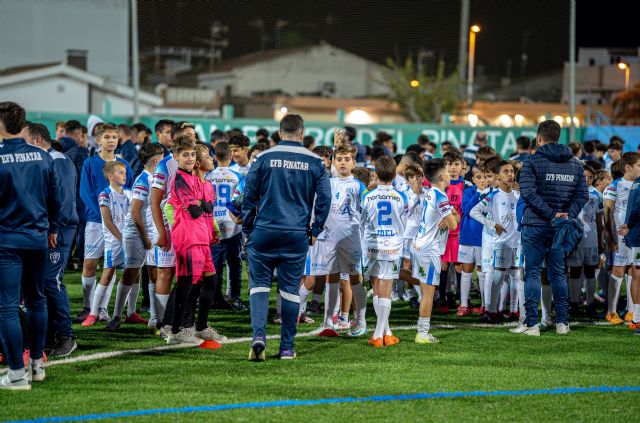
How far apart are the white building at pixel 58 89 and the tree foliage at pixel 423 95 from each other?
16.7m

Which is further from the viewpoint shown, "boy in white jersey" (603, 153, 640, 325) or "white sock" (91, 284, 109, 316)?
"boy in white jersey" (603, 153, 640, 325)

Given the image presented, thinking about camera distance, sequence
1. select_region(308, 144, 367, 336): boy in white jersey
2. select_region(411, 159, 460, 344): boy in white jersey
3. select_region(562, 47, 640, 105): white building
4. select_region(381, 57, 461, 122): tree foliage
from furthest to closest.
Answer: select_region(562, 47, 640, 105): white building, select_region(381, 57, 461, 122): tree foliage, select_region(308, 144, 367, 336): boy in white jersey, select_region(411, 159, 460, 344): boy in white jersey

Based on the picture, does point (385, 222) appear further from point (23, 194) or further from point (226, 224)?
point (23, 194)

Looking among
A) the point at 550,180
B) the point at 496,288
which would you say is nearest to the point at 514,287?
the point at 496,288

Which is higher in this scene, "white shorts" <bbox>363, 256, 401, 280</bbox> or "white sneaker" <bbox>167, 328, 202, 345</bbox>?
"white shorts" <bbox>363, 256, 401, 280</bbox>

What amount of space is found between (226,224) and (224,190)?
1.60 ft

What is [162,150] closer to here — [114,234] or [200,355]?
[114,234]

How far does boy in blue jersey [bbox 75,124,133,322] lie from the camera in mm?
11172

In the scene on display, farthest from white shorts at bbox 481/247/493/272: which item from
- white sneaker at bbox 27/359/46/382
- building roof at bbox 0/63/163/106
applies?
building roof at bbox 0/63/163/106

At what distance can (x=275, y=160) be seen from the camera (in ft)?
28.4

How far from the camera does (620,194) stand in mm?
11906

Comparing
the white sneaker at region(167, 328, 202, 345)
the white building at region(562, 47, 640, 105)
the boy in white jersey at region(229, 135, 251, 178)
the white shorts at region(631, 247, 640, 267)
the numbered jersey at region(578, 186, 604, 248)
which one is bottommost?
the white sneaker at region(167, 328, 202, 345)

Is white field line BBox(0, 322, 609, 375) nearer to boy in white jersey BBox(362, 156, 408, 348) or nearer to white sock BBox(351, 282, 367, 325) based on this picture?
white sock BBox(351, 282, 367, 325)

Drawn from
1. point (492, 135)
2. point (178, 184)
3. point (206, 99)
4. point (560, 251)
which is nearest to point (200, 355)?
point (178, 184)
